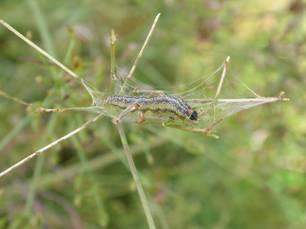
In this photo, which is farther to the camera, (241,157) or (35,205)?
(241,157)

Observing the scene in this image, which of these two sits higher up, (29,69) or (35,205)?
(29,69)

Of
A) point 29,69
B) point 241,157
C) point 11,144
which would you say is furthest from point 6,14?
point 241,157

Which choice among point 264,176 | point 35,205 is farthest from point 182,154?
point 35,205

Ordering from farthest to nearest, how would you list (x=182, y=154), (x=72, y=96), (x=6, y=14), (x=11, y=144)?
(x=182, y=154) < (x=6, y=14) < (x=11, y=144) < (x=72, y=96)

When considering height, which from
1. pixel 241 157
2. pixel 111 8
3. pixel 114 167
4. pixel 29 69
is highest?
pixel 111 8

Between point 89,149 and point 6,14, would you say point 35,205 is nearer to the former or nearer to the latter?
point 89,149

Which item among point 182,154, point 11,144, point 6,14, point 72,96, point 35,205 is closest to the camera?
point 72,96
